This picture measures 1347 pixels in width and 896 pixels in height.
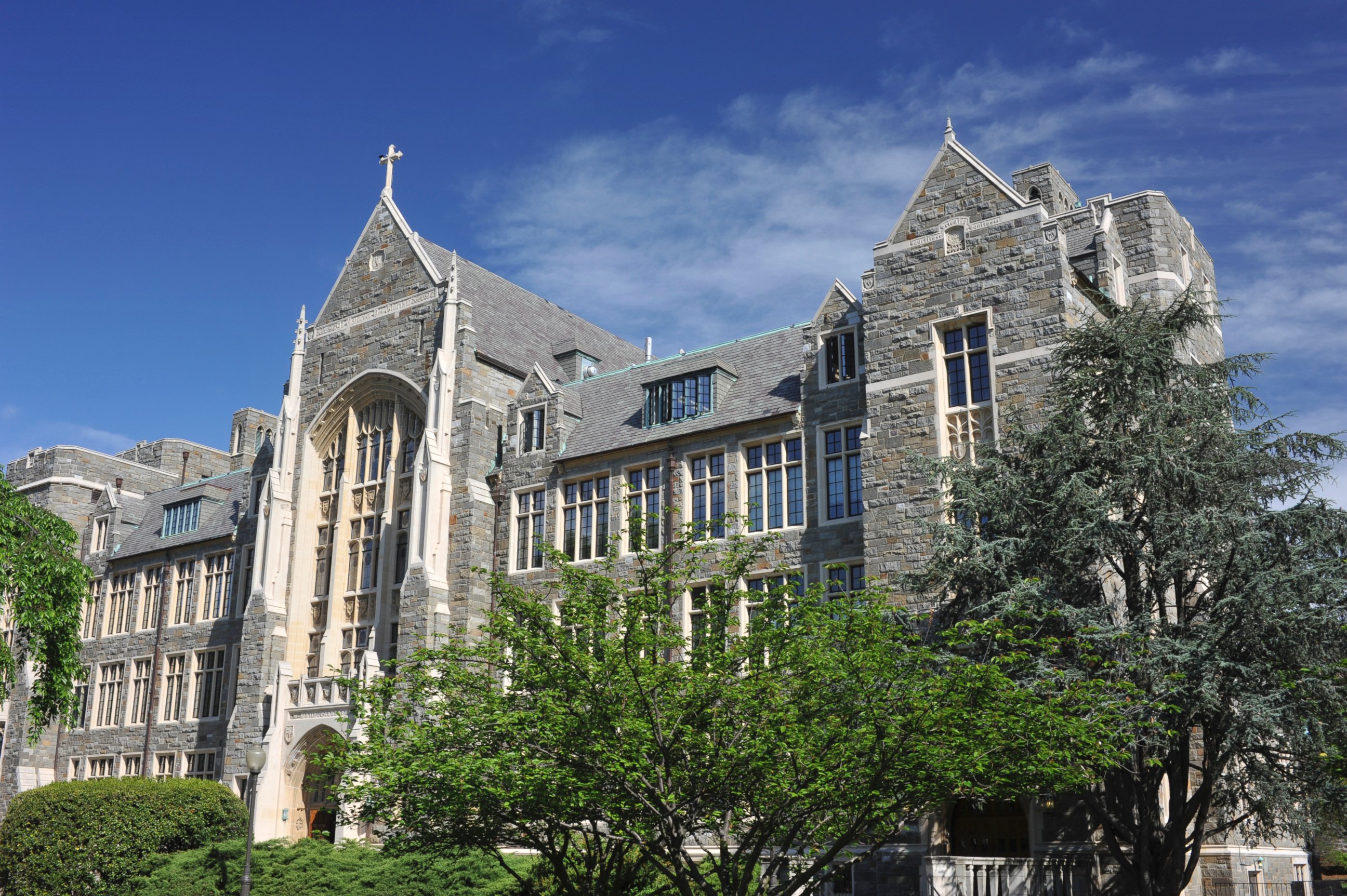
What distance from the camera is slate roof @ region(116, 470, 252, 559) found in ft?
142

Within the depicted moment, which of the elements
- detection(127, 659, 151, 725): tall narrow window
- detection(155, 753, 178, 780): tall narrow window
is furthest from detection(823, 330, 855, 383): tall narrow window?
detection(127, 659, 151, 725): tall narrow window

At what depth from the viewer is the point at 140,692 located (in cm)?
4325

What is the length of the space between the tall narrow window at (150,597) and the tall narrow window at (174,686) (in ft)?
7.61

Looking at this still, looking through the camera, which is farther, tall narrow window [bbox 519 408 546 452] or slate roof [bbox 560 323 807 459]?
tall narrow window [bbox 519 408 546 452]

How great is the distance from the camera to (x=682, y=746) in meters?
15.6

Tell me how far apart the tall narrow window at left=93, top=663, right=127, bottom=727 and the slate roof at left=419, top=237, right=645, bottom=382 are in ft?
64.5

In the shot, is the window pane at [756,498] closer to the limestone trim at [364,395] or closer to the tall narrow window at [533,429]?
the tall narrow window at [533,429]

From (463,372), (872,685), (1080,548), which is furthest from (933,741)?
(463,372)

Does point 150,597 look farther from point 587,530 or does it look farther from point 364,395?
point 587,530

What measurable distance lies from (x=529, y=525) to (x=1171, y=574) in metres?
18.2

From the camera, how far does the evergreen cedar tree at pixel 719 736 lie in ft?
49.6

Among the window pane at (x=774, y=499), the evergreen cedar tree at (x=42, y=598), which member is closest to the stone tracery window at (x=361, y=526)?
the evergreen cedar tree at (x=42, y=598)

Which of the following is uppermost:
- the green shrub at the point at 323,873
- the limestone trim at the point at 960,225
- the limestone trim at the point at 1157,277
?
the limestone trim at the point at 960,225

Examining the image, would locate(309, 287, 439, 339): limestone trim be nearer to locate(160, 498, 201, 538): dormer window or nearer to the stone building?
the stone building
